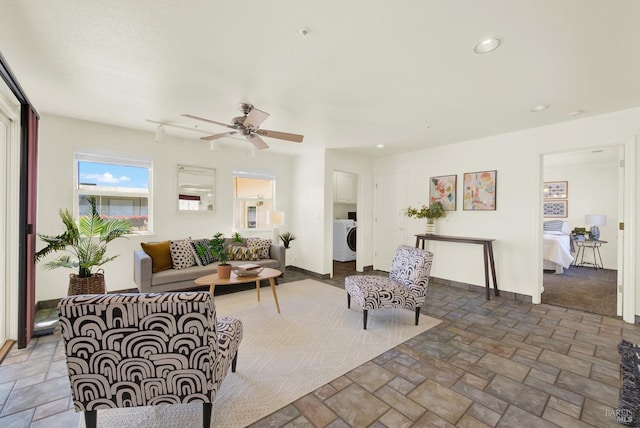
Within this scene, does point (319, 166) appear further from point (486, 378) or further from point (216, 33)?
point (486, 378)

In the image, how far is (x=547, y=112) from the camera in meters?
3.19

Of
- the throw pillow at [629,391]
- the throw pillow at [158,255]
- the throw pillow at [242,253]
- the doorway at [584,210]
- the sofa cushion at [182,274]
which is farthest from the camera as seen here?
the doorway at [584,210]

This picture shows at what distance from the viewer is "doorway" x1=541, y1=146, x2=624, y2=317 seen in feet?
A: 16.2

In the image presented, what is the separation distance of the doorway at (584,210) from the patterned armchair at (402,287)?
2.83 m

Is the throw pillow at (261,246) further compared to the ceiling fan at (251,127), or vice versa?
the throw pillow at (261,246)

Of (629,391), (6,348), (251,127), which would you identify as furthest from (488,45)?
(6,348)

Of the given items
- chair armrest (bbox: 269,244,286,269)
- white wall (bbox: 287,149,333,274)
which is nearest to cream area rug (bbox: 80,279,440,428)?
chair armrest (bbox: 269,244,286,269)

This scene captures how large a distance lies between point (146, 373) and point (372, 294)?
205 centimetres

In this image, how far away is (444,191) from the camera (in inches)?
187

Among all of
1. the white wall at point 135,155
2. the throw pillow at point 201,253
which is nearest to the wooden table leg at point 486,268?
the white wall at point 135,155

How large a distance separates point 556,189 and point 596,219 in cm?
109

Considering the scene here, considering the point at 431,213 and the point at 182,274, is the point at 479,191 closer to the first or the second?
the point at 431,213

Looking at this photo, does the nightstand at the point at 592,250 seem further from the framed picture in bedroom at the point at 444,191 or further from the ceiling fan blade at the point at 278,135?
the ceiling fan blade at the point at 278,135

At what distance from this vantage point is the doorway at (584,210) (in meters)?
4.93
